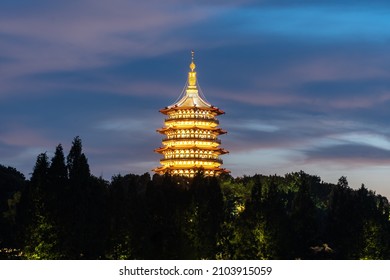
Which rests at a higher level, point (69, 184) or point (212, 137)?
point (212, 137)

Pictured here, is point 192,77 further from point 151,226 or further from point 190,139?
point 151,226

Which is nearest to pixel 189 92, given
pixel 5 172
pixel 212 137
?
pixel 212 137

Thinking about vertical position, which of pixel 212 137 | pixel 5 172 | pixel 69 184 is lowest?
pixel 69 184

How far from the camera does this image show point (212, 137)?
175 metres

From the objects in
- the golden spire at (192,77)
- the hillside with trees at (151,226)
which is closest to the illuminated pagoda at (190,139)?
the golden spire at (192,77)

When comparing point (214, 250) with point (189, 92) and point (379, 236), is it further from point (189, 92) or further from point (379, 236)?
point (189, 92)

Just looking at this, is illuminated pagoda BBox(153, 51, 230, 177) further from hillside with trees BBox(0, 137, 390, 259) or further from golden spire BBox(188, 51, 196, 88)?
hillside with trees BBox(0, 137, 390, 259)

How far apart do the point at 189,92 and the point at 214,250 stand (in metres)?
97.2

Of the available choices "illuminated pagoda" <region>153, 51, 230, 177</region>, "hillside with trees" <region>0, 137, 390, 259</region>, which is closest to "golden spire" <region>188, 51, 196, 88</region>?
"illuminated pagoda" <region>153, 51, 230, 177</region>

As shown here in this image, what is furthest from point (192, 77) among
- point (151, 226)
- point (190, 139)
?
point (151, 226)

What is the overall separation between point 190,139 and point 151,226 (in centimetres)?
9356

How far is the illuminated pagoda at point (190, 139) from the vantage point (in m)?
170

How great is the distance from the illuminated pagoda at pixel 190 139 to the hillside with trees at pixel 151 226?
210 feet

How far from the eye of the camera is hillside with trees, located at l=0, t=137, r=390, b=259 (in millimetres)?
71062
